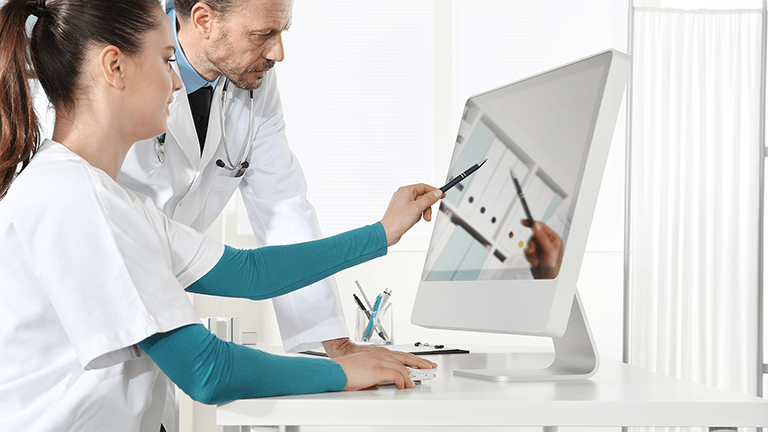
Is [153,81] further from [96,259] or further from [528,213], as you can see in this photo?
[528,213]

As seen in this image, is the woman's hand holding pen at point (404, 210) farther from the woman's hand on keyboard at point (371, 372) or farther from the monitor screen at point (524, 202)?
the woman's hand on keyboard at point (371, 372)

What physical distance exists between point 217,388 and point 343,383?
0.46ft

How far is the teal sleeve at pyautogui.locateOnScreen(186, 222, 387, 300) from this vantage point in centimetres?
88

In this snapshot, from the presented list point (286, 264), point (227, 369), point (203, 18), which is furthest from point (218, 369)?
point (203, 18)

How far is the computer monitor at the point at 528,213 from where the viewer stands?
0.78 m

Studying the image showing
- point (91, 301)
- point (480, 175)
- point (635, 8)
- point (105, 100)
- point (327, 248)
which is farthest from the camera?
point (635, 8)

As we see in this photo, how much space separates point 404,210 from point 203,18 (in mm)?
578

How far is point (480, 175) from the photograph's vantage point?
39.3 inches

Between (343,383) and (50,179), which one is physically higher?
(50,179)

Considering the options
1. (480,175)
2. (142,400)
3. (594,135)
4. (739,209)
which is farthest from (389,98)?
(142,400)

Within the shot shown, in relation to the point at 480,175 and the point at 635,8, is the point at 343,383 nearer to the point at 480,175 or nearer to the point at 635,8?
the point at 480,175

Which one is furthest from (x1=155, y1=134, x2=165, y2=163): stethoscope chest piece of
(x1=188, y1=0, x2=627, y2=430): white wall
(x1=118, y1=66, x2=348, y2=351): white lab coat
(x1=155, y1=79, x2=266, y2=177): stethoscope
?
(x1=188, y1=0, x2=627, y2=430): white wall

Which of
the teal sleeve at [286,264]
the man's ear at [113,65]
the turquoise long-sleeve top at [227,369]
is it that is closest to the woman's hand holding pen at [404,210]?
the teal sleeve at [286,264]

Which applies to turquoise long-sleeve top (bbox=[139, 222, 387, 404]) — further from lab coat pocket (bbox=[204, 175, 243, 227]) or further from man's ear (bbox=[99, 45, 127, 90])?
lab coat pocket (bbox=[204, 175, 243, 227])
